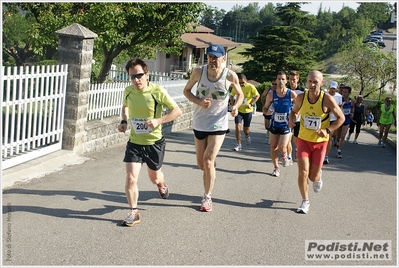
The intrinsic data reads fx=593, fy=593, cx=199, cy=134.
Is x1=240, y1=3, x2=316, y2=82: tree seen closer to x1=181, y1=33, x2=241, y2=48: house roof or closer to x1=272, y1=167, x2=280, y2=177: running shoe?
x1=181, y1=33, x2=241, y2=48: house roof

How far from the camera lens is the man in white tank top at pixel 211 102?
283 inches

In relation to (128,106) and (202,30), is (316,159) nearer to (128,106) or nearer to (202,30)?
(128,106)

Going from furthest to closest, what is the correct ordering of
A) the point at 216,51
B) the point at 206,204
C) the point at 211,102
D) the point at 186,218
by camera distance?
the point at 206,204 < the point at 211,102 < the point at 216,51 < the point at 186,218

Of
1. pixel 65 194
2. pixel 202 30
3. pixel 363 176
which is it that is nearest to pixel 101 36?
pixel 363 176

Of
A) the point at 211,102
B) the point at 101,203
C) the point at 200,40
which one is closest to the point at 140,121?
the point at 211,102

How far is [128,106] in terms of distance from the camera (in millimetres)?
6781

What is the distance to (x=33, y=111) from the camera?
9547 mm

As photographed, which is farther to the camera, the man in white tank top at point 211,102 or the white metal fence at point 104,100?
the white metal fence at point 104,100

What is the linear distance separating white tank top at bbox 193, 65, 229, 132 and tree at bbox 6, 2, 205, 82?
12.5 metres

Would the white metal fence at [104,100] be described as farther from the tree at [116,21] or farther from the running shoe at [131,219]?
the tree at [116,21]

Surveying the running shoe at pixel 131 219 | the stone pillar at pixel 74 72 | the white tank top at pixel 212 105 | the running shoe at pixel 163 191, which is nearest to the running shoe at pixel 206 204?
the running shoe at pixel 163 191

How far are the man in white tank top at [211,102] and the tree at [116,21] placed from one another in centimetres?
1248

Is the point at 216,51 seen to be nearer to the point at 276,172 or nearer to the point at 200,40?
the point at 276,172

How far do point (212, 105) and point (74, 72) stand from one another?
12.6ft
